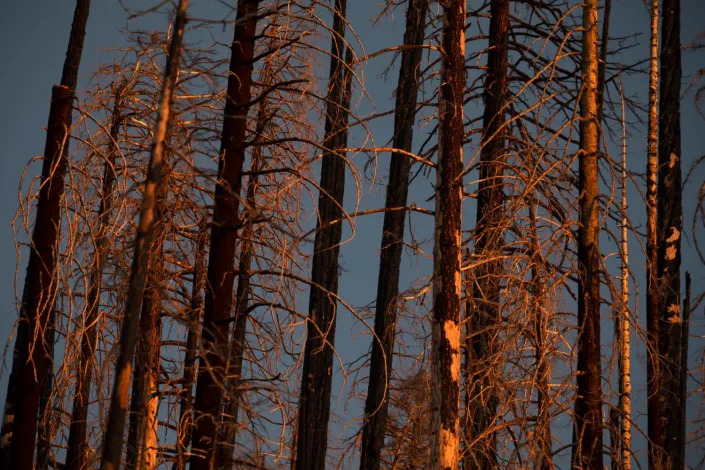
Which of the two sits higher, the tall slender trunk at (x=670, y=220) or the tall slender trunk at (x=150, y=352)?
the tall slender trunk at (x=670, y=220)

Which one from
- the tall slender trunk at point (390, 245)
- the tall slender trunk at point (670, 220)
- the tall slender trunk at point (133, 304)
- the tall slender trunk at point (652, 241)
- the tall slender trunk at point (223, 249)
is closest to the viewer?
the tall slender trunk at point (133, 304)

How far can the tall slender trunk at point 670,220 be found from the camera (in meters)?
10.4

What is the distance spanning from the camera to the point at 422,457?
12844 mm

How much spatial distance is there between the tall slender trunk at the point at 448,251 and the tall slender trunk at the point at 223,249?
1.92 m

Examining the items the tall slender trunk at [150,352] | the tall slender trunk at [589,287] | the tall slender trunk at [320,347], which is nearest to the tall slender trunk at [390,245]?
the tall slender trunk at [320,347]

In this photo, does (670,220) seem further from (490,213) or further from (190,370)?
(190,370)

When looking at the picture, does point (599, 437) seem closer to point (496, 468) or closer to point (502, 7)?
point (496, 468)

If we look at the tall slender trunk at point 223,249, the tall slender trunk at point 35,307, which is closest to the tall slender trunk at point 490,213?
the tall slender trunk at point 223,249

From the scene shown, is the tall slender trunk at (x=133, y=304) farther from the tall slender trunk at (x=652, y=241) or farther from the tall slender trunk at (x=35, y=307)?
the tall slender trunk at (x=652, y=241)

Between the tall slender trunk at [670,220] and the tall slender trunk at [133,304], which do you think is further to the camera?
the tall slender trunk at [670,220]

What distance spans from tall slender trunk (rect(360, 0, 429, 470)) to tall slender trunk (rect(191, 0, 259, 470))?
331 centimetres

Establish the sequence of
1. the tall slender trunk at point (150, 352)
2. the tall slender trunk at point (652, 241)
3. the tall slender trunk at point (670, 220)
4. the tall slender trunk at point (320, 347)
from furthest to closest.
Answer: the tall slender trunk at point (652, 241), the tall slender trunk at point (320, 347), the tall slender trunk at point (670, 220), the tall slender trunk at point (150, 352)

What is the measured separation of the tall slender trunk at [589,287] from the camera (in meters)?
8.45

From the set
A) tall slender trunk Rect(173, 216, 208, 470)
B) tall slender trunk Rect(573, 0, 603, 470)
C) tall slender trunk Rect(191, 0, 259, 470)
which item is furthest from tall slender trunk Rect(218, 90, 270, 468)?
tall slender trunk Rect(573, 0, 603, 470)
